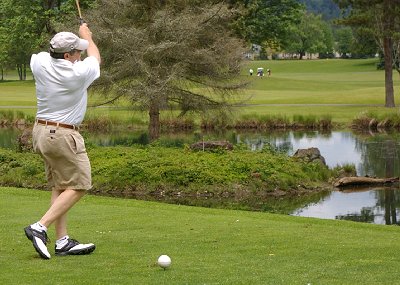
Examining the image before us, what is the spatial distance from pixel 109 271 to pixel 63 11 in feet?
152

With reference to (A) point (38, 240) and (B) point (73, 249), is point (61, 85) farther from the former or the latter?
(B) point (73, 249)

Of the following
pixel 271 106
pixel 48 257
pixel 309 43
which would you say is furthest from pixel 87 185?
pixel 309 43

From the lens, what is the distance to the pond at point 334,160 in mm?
22266

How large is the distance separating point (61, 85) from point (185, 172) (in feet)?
56.5

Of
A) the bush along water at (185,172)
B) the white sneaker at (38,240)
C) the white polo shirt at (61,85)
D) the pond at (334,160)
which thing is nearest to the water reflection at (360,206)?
the pond at (334,160)

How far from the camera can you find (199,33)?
3528cm

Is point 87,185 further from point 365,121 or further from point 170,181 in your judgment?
point 365,121

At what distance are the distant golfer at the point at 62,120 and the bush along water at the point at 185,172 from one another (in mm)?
16033

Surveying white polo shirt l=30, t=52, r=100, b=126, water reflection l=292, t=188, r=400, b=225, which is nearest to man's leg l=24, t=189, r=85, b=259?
white polo shirt l=30, t=52, r=100, b=126

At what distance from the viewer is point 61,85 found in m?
9.18

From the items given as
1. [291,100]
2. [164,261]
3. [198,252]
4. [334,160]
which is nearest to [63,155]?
[164,261]

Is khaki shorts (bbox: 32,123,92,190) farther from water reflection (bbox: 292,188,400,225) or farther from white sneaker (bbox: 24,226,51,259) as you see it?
water reflection (bbox: 292,188,400,225)

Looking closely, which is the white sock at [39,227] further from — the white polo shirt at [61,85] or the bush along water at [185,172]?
the bush along water at [185,172]

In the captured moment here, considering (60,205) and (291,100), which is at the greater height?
(60,205)
